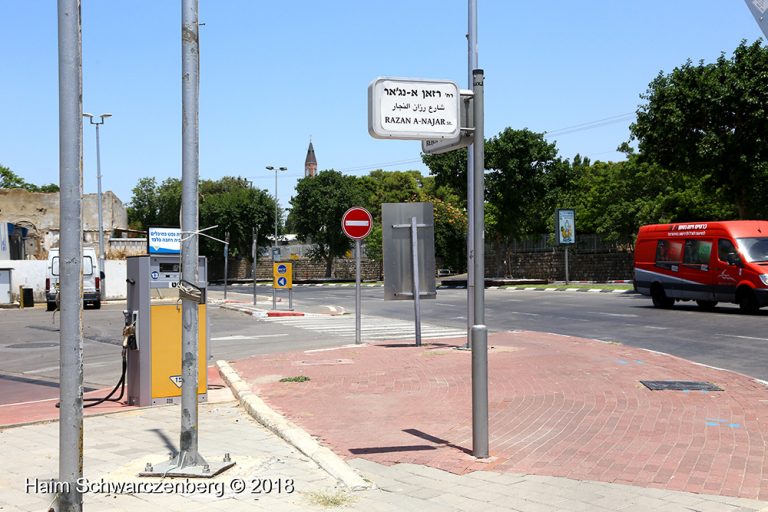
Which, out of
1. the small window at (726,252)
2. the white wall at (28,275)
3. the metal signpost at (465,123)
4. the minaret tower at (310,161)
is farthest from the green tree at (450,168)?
the minaret tower at (310,161)

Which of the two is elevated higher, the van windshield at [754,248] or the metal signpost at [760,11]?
the metal signpost at [760,11]

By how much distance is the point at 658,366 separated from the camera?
11.3 m

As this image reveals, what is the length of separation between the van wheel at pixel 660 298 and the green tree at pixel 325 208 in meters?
45.0

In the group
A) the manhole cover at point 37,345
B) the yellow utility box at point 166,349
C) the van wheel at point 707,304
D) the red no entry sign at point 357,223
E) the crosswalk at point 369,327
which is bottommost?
the manhole cover at point 37,345

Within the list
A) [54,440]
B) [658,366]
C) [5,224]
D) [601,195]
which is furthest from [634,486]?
[601,195]

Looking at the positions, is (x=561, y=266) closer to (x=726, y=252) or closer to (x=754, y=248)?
(x=726, y=252)

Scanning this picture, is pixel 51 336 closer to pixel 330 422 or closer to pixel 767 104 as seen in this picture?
pixel 330 422

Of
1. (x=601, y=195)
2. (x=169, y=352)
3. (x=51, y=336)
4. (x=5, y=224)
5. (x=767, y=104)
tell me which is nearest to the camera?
(x=169, y=352)

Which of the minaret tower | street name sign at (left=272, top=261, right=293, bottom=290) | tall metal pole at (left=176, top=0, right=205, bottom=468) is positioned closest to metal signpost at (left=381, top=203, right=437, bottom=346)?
tall metal pole at (left=176, top=0, right=205, bottom=468)

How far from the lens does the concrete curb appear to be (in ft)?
18.0

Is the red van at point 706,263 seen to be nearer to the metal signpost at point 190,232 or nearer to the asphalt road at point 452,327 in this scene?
the asphalt road at point 452,327

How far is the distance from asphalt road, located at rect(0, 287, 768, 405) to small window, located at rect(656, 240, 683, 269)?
5.12 feet

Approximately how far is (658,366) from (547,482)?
656 cm

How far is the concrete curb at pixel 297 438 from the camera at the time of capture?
549 cm
